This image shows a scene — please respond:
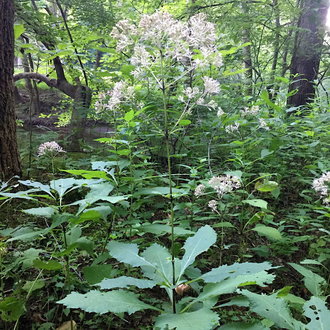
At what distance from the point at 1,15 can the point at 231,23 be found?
10.8 feet

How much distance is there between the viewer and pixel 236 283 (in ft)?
3.05

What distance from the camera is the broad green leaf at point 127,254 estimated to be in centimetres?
116

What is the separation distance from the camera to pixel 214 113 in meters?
4.14

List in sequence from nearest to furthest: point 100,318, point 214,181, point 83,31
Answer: point 100,318 < point 214,181 < point 83,31

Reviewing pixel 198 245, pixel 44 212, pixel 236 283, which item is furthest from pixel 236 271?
pixel 44 212

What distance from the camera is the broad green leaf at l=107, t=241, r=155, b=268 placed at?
1.16 metres

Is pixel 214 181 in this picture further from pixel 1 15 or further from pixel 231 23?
pixel 231 23

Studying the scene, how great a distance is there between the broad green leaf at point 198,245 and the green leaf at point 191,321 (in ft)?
0.99

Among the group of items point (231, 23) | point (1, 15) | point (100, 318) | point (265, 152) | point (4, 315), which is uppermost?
point (231, 23)

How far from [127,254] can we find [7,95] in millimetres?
2825

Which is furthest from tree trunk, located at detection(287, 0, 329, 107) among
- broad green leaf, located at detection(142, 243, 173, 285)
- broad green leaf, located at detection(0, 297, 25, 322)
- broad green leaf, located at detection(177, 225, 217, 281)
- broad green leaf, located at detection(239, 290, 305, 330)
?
broad green leaf, located at detection(0, 297, 25, 322)

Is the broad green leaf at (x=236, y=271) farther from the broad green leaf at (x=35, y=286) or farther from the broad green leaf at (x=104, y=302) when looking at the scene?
the broad green leaf at (x=35, y=286)

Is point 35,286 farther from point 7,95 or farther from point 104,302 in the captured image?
point 7,95

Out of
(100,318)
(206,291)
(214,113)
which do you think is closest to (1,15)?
(214,113)
